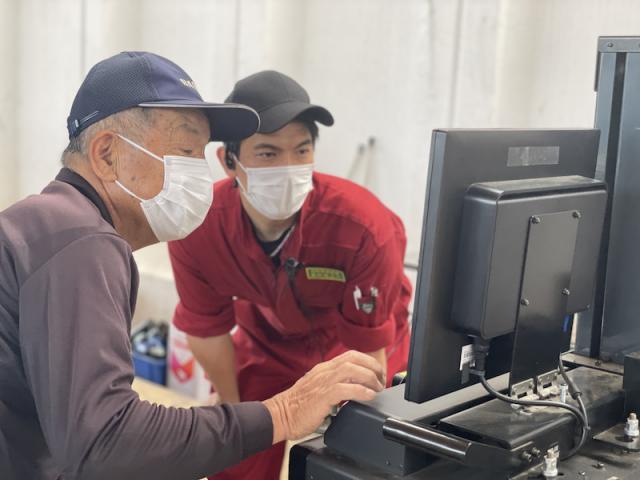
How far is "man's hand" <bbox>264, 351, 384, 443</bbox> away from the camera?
1.23 m

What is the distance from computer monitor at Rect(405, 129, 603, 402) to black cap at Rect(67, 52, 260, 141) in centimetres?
50

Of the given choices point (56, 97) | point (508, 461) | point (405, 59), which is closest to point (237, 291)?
point (508, 461)

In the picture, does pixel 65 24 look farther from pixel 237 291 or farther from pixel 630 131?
pixel 630 131

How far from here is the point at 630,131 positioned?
150cm

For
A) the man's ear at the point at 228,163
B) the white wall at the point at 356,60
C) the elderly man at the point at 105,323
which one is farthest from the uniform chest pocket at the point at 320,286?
the white wall at the point at 356,60

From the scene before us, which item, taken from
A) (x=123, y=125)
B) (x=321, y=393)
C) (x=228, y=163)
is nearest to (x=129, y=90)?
(x=123, y=125)

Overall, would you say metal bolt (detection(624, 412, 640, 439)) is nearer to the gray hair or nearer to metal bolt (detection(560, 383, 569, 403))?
metal bolt (detection(560, 383, 569, 403))

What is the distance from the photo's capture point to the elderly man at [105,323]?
3.73 ft

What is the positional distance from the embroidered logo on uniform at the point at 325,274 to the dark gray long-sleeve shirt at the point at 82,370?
92cm

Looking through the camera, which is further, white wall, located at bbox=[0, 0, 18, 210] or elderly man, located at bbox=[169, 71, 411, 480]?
white wall, located at bbox=[0, 0, 18, 210]

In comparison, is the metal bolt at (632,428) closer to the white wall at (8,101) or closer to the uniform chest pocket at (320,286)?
the uniform chest pocket at (320,286)


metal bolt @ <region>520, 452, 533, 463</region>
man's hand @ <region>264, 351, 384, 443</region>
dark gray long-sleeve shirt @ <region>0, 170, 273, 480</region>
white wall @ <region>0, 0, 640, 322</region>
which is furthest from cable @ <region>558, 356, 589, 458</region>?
white wall @ <region>0, 0, 640, 322</region>

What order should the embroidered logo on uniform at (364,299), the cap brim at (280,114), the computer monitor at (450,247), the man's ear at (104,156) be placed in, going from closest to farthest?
the computer monitor at (450,247) < the man's ear at (104,156) < the cap brim at (280,114) < the embroidered logo on uniform at (364,299)

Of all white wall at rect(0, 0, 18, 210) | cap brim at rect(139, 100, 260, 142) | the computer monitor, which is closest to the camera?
the computer monitor
